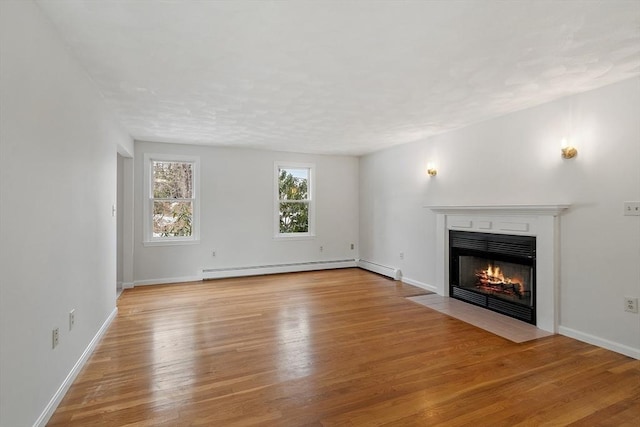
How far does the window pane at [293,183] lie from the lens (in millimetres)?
6379

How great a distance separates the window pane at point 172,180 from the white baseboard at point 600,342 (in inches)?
216

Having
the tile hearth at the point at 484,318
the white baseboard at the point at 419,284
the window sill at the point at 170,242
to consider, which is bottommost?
the tile hearth at the point at 484,318

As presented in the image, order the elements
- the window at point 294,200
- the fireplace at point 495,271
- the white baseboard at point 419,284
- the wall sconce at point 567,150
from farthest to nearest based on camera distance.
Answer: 1. the window at point 294,200
2. the white baseboard at point 419,284
3. the fireplace at point 495,271
4. the wall sconce at point 567,150

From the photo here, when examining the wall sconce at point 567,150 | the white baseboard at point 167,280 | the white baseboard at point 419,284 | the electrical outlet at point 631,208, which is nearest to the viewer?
the electrical outlet at point 631,208

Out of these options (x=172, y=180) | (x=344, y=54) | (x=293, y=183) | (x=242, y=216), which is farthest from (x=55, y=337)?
(x=293, y=183)

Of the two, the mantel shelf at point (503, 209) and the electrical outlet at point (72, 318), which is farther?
the mantel shelf at point (503, 209)

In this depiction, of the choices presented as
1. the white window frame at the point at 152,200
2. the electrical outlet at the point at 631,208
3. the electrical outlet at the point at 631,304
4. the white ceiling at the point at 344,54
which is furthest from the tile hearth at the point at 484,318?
the white window frame at the point at 152,200

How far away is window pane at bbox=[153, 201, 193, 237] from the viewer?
5480 mm

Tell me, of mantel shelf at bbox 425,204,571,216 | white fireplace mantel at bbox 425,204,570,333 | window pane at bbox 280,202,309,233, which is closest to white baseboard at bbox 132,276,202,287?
window pane at bbox 280,202,309,233

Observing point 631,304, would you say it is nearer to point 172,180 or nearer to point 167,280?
point 167,280

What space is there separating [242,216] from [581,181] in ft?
16.0

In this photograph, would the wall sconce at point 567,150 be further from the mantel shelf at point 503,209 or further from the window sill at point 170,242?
the window sill at point 170,242

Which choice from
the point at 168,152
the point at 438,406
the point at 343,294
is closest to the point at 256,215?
the point at 168,152

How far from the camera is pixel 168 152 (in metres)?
5.42
